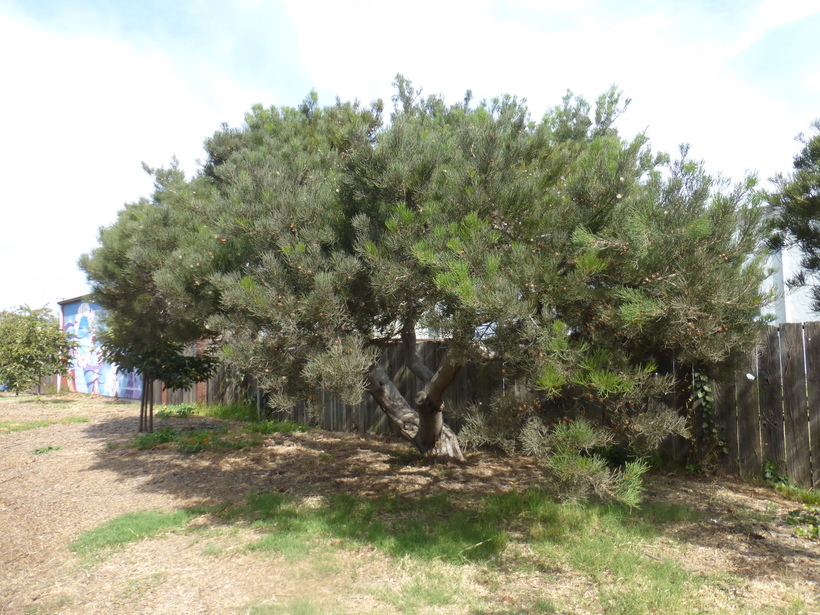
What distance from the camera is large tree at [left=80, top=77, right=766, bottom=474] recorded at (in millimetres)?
3740

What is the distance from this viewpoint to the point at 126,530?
5.16 m

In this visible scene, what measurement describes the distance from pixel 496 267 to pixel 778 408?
3832mm

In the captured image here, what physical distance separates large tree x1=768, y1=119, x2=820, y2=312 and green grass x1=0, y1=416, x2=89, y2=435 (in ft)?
37.9

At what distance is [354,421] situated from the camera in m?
9.84

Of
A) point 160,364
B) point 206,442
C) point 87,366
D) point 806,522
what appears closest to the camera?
point 806,522

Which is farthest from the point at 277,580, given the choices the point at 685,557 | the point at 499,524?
the point at 685,557

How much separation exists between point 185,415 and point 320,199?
878cm

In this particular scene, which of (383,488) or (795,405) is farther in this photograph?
(383,488)

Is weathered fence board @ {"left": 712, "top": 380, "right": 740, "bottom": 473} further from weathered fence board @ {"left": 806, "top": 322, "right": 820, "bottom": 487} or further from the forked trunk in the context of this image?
the forked trunk

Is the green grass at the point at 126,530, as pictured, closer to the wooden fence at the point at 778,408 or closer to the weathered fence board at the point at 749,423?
the wooden fence at the point at 778,408

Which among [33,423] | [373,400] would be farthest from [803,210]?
[33,423]

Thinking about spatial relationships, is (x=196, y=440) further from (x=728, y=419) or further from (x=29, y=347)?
(x=29, y=347)

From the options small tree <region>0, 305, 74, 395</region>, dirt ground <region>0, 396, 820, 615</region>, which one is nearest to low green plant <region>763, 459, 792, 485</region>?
dirt ground <region>0, 396, 820, 615</region>

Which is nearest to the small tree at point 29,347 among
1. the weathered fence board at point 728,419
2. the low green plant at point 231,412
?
the low green plant at point 231,412
